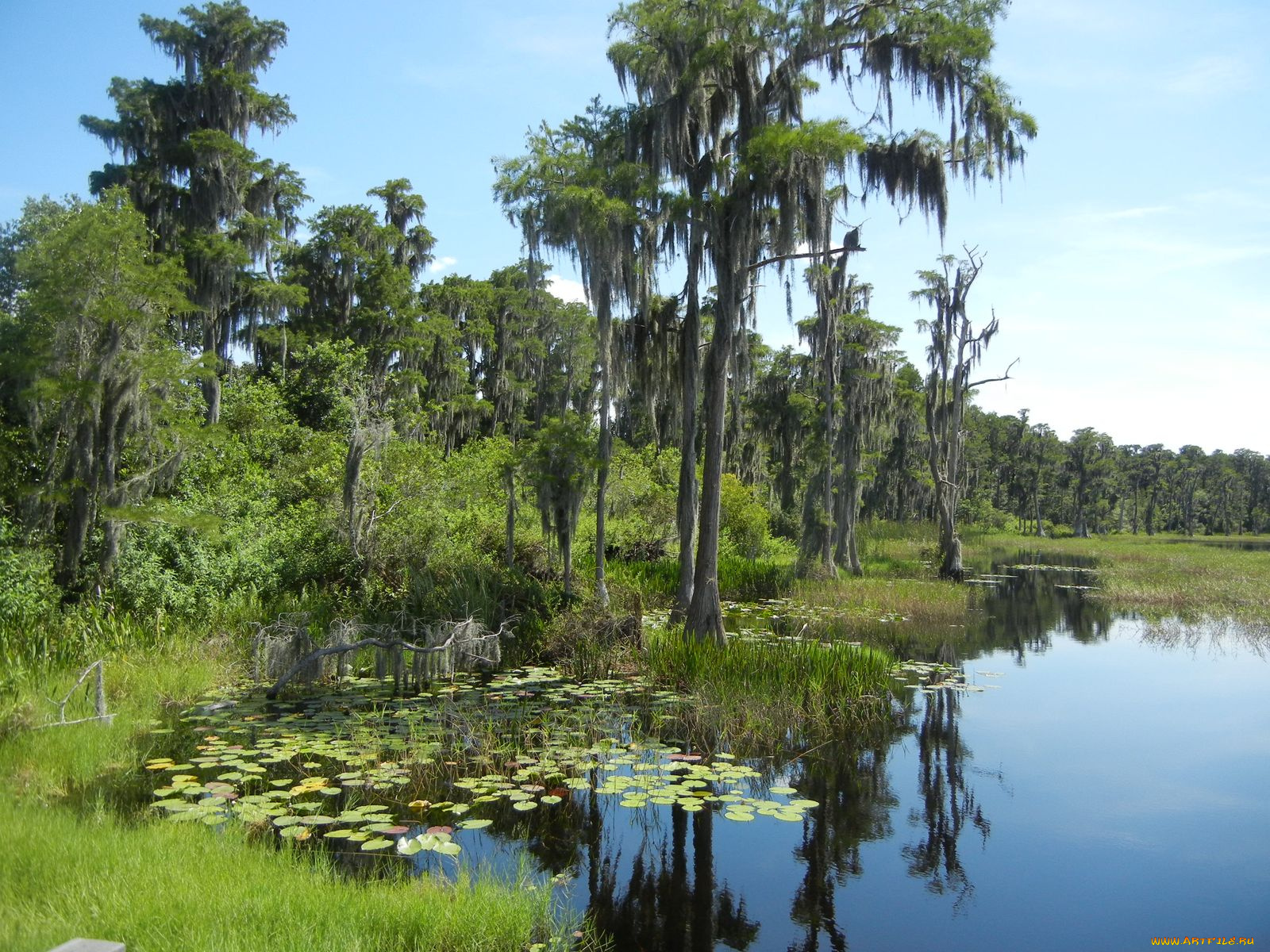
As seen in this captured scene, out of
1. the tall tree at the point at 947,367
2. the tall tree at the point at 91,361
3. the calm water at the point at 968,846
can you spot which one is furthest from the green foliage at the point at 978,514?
the tall tree at the point at 91,361

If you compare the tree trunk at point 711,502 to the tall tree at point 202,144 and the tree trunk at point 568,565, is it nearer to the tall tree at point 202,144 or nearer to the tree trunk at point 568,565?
the tree trunk at point 568,565

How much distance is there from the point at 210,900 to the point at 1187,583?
94.1 feet

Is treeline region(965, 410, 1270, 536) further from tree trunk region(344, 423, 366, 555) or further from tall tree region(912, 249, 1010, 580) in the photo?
tree trunk region(344, 423, 366, 555)

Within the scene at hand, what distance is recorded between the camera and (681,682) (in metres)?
10.6

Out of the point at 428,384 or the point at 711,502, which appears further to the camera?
the point at 428,384

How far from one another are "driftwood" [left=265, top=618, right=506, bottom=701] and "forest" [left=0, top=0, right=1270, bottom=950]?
32.7 inches

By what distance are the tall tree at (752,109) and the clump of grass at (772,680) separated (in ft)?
3.31

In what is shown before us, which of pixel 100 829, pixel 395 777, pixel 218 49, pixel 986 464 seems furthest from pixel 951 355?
pixel 986 464

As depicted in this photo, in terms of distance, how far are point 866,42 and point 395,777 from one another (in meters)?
12.6

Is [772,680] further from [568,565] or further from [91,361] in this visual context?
[91,361]

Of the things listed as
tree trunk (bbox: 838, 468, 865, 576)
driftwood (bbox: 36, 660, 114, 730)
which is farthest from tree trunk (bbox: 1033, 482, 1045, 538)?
driftwood (bbox: 36, 660, 114, 730)

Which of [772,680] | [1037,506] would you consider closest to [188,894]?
[772,680]

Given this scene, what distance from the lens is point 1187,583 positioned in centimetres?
2512

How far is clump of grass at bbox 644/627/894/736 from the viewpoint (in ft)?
29.7
